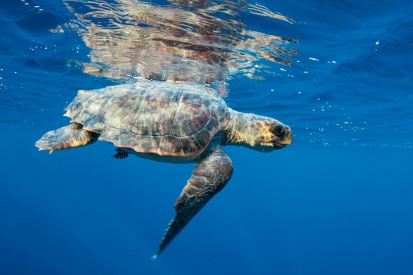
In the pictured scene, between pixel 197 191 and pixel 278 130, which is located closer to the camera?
pixel 197 191

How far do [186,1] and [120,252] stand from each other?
60315 mm

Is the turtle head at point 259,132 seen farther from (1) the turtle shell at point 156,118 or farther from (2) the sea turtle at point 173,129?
(1) the turtle shell at point 156,118

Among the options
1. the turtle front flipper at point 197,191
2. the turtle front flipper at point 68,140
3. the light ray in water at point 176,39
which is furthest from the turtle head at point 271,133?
the turtle front flipper at point 68,140

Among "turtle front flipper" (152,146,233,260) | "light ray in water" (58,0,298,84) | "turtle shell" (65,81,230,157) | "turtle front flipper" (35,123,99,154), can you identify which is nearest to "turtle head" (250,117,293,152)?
"turtle shell" (65,81,230,157)

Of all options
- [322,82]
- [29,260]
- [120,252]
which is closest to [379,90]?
[322,82]

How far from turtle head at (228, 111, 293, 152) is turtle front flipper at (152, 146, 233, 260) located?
1.04m

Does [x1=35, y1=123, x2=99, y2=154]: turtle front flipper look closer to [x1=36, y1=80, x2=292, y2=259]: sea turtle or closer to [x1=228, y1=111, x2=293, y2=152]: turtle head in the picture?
[x1=36, y1=80, x2=292, y2=259]: sea turtle

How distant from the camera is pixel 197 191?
4352 millimetres

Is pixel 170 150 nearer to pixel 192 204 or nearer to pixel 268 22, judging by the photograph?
pixel 192 204

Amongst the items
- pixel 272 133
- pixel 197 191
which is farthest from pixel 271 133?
pixel 197 191

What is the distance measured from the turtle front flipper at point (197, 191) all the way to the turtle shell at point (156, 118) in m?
0.49

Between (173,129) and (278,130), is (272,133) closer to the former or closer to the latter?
(278,130)

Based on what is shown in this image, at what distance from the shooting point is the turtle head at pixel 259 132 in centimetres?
556

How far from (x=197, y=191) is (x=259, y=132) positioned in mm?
2026
